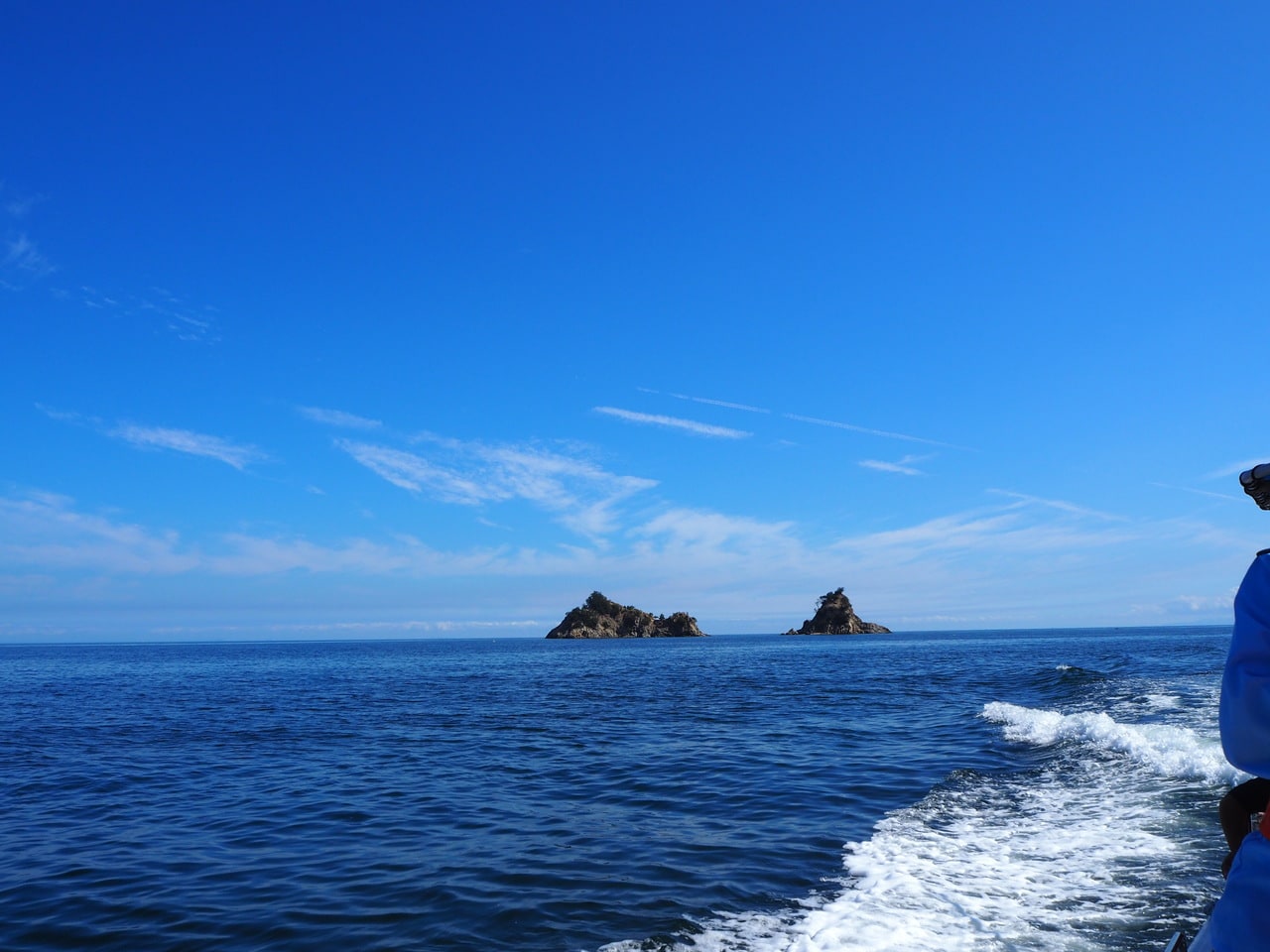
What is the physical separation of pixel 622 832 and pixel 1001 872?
16.8ft

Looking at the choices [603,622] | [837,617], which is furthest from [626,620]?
[837,617]

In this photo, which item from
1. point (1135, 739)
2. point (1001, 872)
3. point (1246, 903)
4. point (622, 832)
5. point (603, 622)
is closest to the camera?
point (1246, 903)

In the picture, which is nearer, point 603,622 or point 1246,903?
point 1246,903

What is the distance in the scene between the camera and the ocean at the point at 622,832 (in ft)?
27.2

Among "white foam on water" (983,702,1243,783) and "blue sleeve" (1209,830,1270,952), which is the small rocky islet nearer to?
"white foam on water" (983,702,1243,783)

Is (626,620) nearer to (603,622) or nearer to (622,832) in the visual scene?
(603,622)

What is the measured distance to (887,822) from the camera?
12234 mm

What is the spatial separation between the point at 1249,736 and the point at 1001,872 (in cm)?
798

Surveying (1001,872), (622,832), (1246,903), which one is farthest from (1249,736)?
(622,832)

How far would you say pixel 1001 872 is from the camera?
970cm

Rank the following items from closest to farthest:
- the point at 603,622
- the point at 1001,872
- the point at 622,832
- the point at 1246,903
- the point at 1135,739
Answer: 1. the point at 1246,903
2. the point at 1001,872
3. the point at 622,832
4. the point at 1135,739
5. the point at 603,622

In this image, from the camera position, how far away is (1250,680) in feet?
9.80

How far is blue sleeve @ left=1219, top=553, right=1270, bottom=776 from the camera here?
2.95 meters

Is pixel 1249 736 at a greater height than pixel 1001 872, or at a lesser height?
greater
